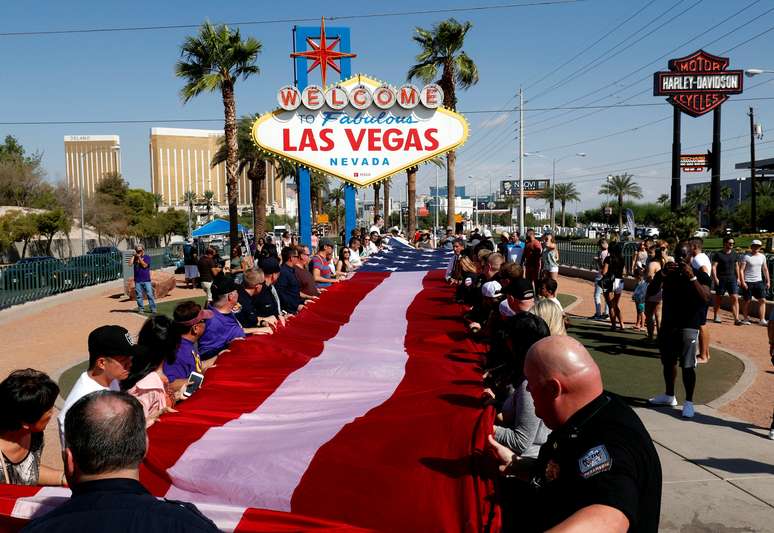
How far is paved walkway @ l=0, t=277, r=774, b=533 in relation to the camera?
16.7 feet

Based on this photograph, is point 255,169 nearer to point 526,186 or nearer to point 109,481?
point 109,481

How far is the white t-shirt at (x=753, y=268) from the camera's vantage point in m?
14.0

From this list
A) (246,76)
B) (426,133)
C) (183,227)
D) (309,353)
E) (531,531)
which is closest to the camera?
(531,531)

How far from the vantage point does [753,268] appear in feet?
46.0

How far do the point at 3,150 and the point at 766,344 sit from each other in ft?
296

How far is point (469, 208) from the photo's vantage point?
176m

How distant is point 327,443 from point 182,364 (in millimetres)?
1682

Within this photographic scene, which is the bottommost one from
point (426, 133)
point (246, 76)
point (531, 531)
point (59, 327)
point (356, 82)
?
point (59, 327)

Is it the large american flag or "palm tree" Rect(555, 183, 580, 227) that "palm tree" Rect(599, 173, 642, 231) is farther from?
the large american flag

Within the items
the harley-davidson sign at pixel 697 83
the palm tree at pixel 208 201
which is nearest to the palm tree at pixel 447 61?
the harley-davidson sign at pixel 697 83

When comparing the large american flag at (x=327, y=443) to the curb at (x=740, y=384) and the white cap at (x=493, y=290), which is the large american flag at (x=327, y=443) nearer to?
the white cap at (x=493, y=290)

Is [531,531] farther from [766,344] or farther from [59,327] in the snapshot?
[59,327]

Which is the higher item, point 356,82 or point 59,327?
point 356,82

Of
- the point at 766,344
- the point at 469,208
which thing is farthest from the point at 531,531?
the point at 469,208
